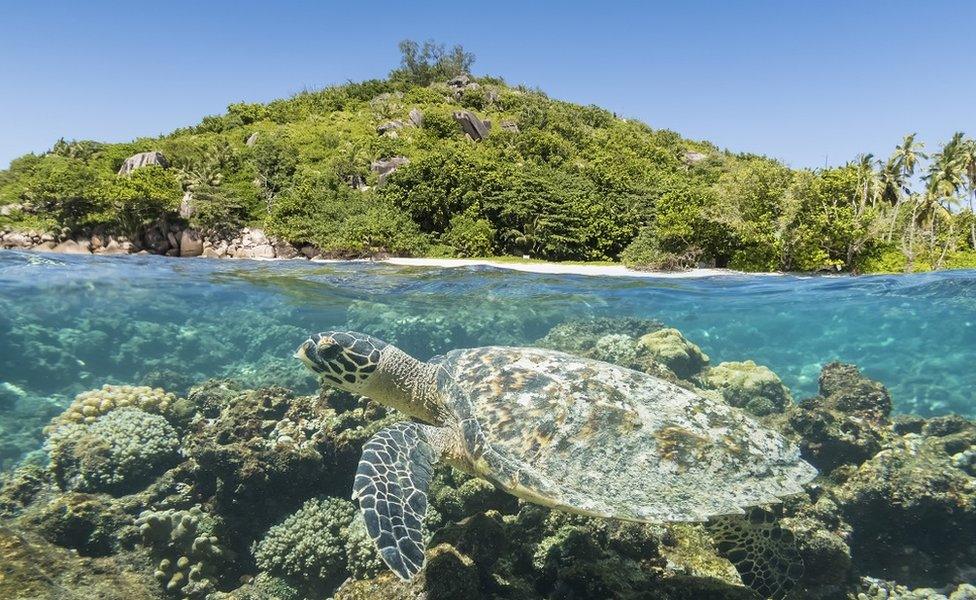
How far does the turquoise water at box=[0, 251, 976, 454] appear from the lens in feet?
42.8

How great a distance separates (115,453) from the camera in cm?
680

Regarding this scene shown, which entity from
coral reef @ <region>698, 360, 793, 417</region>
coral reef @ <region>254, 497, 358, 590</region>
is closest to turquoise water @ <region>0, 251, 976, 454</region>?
coral reef @ <region>698, 360, 793, 417</region>

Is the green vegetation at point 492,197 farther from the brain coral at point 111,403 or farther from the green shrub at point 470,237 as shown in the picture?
the brain coral at point 111,403

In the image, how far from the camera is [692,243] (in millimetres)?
17469

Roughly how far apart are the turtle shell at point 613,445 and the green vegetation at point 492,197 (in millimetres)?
13168

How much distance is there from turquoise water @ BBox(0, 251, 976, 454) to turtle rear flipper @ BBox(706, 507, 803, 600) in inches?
376

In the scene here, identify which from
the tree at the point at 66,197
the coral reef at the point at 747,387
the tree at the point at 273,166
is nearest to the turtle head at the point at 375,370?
the coral reef at the point at 747,387

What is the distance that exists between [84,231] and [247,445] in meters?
20.3

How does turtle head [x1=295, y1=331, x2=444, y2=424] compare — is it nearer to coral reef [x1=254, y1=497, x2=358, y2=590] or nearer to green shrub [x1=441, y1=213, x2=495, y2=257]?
coral reef [x1=254, y1=497, x2=358, y2=590]

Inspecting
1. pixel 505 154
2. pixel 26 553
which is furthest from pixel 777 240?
pixel 505 154

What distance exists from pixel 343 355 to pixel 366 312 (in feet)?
39.9

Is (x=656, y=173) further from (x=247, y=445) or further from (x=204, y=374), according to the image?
(x=247, y=445)

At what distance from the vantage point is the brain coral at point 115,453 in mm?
6699

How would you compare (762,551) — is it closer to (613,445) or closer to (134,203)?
(613,445)
